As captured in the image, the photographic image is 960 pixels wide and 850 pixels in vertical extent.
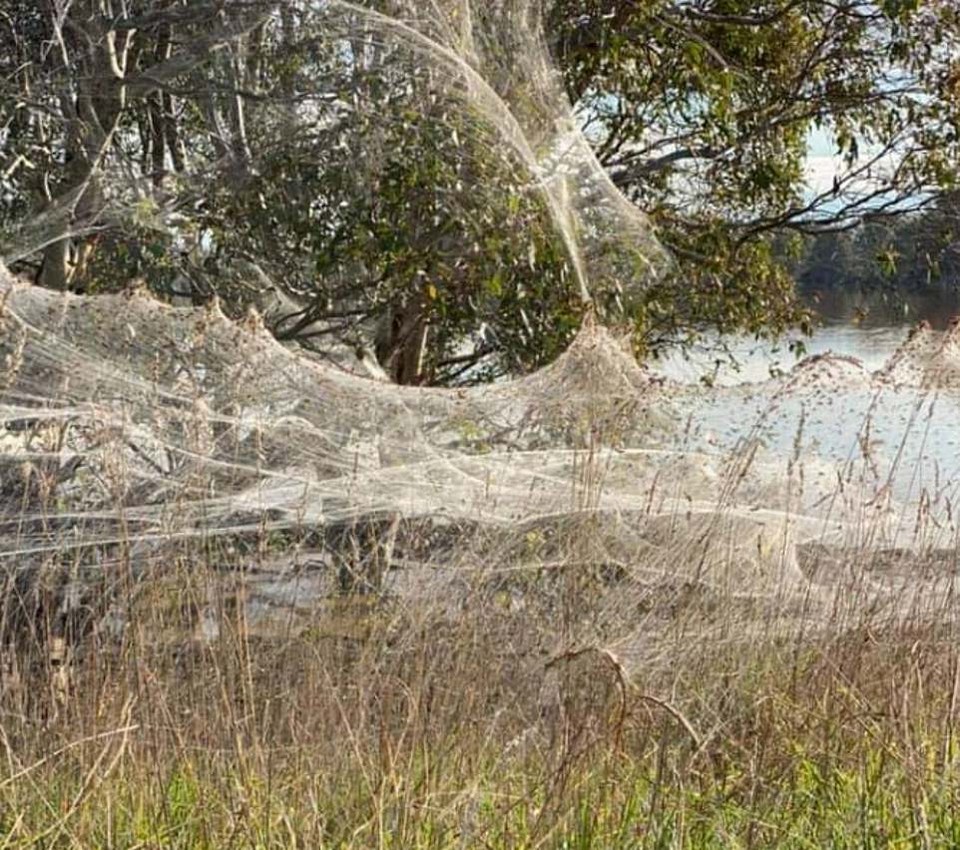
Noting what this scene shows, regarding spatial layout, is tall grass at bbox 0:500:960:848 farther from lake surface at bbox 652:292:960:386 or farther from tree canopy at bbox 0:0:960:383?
lake surface at bbox 652:292:960:386

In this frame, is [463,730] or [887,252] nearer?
[463,730]

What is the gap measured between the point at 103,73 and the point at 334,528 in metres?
2.05

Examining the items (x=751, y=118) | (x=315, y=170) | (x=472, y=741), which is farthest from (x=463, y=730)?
(x=751, y=118)

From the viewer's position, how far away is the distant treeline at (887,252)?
317 inches

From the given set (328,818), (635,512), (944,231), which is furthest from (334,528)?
(944,231)

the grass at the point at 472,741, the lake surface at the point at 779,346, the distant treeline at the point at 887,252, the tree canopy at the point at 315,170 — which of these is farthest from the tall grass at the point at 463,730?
the distant treeline at the point at 887,252

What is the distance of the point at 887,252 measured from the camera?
26.5 ft

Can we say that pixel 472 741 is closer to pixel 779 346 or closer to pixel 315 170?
pixel 315 170

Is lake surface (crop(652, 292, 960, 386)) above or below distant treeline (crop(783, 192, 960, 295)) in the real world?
below

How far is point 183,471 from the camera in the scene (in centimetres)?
479

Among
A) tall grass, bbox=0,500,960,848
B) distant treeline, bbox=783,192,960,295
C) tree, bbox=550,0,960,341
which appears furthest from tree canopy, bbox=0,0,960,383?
tall grass, bbox=0,500,960,848

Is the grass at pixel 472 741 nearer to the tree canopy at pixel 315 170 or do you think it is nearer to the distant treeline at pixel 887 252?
the tree canopy at pixel 315 170

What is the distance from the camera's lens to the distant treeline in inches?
317

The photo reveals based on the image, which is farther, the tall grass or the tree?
the tree
